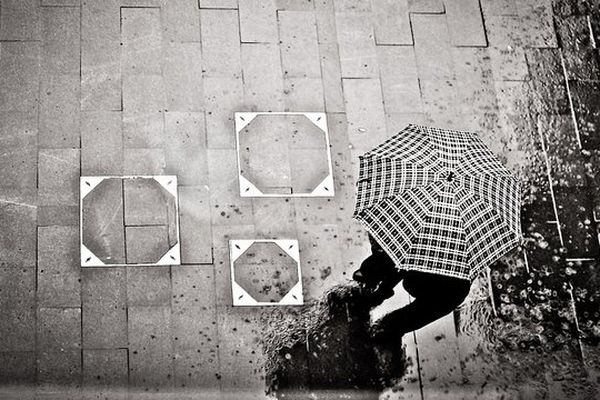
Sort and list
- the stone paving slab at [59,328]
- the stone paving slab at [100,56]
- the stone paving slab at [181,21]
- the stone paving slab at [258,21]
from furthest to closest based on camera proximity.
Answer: the stone paving slab at [258,21] → the stone paving slab at [181,21] → the stone paving slab at [100,56] → the stone paving slab at [59,328]

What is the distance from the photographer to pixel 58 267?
7160 millimetres

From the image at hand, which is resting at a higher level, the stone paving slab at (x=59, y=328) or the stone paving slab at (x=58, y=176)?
the stone paving slab at (x=58, y=176)

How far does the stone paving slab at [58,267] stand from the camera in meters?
7.07

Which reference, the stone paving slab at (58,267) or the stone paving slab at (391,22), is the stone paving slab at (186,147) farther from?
the stone paving slab at (391,22)

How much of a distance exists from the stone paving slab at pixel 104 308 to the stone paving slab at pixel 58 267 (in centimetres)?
9

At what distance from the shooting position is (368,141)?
798cm

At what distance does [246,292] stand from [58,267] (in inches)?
62.4

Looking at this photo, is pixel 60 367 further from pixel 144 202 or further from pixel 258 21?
pixel 258 21

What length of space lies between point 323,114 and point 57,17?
104 inches

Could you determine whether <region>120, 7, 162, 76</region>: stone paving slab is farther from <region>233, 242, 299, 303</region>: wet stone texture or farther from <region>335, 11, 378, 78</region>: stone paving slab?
<region>233, 242, 299, 303</region>: wet stone texture

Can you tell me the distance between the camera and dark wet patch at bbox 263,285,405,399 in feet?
23.2

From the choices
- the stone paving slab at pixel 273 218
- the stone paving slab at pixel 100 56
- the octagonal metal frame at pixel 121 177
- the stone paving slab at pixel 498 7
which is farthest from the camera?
the stone paving slab at pixel 498 7

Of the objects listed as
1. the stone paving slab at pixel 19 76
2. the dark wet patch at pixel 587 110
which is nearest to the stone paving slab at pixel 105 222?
the stone paving slab at pixel 19 76

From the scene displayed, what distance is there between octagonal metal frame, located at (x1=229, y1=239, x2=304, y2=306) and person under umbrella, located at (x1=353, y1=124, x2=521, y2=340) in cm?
93
